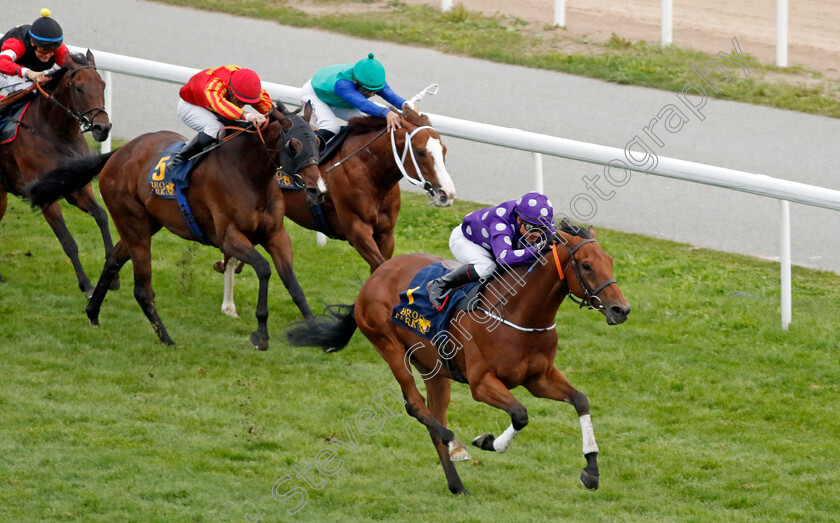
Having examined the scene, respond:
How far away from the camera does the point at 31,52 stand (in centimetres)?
941

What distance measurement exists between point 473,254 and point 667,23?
25.3 ft

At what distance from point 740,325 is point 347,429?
122 inches

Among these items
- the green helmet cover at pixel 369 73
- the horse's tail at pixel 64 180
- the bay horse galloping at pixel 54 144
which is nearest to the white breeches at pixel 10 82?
the bay horse galloping at pixel 54 144

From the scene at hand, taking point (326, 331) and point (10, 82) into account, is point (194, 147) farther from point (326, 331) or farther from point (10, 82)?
point (10, 82)

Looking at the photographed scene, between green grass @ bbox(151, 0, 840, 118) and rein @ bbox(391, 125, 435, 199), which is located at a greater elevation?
rein @ bbox(391, 125, 435, 199)

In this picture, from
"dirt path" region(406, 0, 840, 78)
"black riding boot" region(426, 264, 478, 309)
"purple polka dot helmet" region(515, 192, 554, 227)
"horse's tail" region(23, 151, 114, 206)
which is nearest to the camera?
"purple polka dot helmet" region(515, 192, 554, 227)

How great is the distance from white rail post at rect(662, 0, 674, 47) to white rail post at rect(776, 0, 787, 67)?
1135 mm

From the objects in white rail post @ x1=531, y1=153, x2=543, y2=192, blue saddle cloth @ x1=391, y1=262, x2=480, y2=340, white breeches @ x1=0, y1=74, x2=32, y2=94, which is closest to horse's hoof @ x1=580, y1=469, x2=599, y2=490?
blue saddle cloth @ x1=391, y1=262, x2=480, y2=340

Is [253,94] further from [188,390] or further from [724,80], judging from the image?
[724,80]

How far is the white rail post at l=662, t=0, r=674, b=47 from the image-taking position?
13172mm

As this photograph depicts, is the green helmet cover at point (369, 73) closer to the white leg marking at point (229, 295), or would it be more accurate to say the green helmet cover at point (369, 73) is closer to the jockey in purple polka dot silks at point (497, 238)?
the white leg marking at point (229, 295)

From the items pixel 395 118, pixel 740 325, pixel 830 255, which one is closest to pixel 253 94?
pixel 395 118

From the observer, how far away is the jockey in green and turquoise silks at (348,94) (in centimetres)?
838

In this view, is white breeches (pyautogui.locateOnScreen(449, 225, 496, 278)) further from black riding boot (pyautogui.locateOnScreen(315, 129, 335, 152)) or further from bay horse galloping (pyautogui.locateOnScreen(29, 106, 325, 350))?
black riding boot (pyautogui.locateOnScreen(315, 129, 335, 152))
